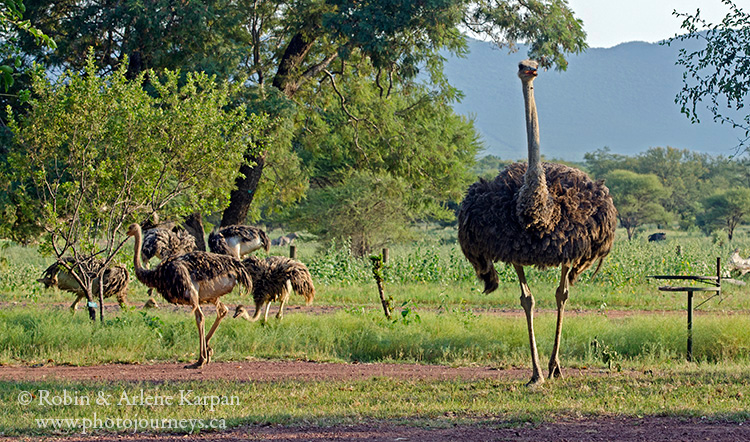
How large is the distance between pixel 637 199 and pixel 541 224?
45830 millimetres

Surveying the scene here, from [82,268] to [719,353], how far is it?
8.90m

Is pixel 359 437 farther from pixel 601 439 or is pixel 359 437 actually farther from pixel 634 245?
pixel 634 245

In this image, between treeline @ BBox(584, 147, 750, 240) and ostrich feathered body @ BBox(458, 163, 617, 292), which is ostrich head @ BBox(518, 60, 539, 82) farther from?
treeline @ BBox(584, 147, 750, 240)

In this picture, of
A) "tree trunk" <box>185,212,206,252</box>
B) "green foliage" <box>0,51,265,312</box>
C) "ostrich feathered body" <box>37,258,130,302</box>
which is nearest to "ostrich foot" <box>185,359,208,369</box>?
"green foliage" <box>0,51,265,312</box>

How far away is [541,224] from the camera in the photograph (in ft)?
26.7

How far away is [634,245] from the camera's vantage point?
71.2 feet

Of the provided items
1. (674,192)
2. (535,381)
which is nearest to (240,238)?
(535,381)

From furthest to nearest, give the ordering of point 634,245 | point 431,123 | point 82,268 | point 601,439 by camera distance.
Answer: point 431,123, point 634,245, point 82,268, point 601,439

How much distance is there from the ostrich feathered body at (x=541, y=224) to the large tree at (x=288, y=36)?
24.1 feet

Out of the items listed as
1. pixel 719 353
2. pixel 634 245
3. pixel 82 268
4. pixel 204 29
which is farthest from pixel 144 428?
pixel 634 245

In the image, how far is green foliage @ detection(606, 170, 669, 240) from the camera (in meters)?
51.1

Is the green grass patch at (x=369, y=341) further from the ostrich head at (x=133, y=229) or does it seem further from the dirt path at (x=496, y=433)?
the dirt path at (x=496, y=433)

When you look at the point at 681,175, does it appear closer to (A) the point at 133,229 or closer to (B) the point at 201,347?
(A) the point at 133,229

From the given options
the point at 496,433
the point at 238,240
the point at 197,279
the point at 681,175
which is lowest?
the point at 496,433
